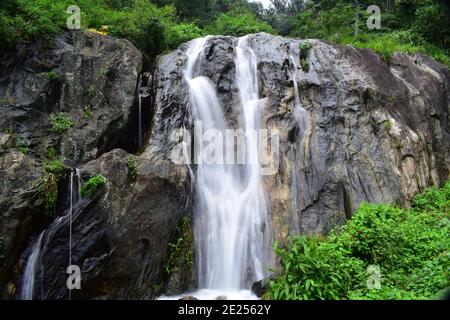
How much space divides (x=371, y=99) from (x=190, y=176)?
6.11 metres

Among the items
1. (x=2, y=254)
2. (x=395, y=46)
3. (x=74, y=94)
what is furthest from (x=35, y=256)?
(x=395, y=46)

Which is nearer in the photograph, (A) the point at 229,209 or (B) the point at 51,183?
(B) the point at 51,183

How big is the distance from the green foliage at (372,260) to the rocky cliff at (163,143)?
1.53m

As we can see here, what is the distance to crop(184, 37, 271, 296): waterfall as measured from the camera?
8.91 m

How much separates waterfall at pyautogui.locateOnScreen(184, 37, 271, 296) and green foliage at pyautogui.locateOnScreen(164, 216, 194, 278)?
9.5 inches

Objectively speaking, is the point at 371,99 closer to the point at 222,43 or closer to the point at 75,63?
the point at 222,43

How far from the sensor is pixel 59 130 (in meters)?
9.48

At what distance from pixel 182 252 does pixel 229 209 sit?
5.53 ft

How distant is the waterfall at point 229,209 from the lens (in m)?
8.91

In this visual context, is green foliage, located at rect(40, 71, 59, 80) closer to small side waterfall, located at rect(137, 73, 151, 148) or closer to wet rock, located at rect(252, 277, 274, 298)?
small side waterfall, located at rect(137, 73, 151, 148)

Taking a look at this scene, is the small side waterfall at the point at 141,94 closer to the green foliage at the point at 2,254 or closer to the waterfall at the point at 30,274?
the waterfall at the point at 30,274

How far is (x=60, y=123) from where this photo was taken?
9594 millimetres

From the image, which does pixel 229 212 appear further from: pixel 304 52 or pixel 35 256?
pixel 304 52
